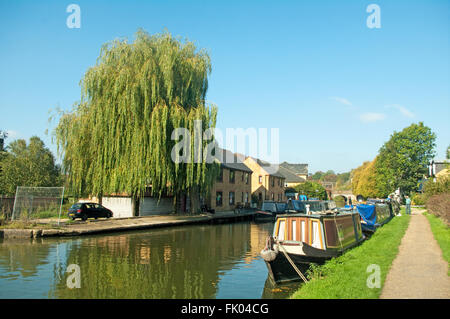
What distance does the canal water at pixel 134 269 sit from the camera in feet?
28.0

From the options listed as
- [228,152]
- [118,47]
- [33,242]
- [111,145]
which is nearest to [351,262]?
[33,242]

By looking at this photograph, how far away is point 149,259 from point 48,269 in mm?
3382

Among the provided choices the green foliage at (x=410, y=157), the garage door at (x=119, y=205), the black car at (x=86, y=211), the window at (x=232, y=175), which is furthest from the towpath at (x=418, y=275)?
the green foliage at (x=410, y=157)

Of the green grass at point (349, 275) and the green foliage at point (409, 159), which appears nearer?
the green grass at point (349, 275)

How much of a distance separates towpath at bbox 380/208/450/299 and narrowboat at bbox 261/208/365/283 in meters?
1.85

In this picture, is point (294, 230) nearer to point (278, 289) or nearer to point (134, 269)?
point (278, 289)

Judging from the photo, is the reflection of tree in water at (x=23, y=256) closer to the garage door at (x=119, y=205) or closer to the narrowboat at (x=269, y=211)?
the garage door at (x=119, y=205)

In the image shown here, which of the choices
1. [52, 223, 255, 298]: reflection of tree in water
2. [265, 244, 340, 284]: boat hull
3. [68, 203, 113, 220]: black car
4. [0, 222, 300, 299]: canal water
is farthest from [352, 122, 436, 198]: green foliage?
[265, 244, 340, 284]: boat hull

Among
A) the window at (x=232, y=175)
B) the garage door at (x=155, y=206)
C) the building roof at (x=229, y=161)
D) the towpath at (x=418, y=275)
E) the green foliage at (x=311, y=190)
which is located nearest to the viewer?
the towpath at (x=418, y=275)

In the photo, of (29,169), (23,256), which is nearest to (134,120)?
(23,256)

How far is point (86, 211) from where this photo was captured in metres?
22.0

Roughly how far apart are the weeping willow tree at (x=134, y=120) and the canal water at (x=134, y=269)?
5.48 m

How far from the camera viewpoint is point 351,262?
1010 centimetres

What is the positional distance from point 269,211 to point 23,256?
2386cm
